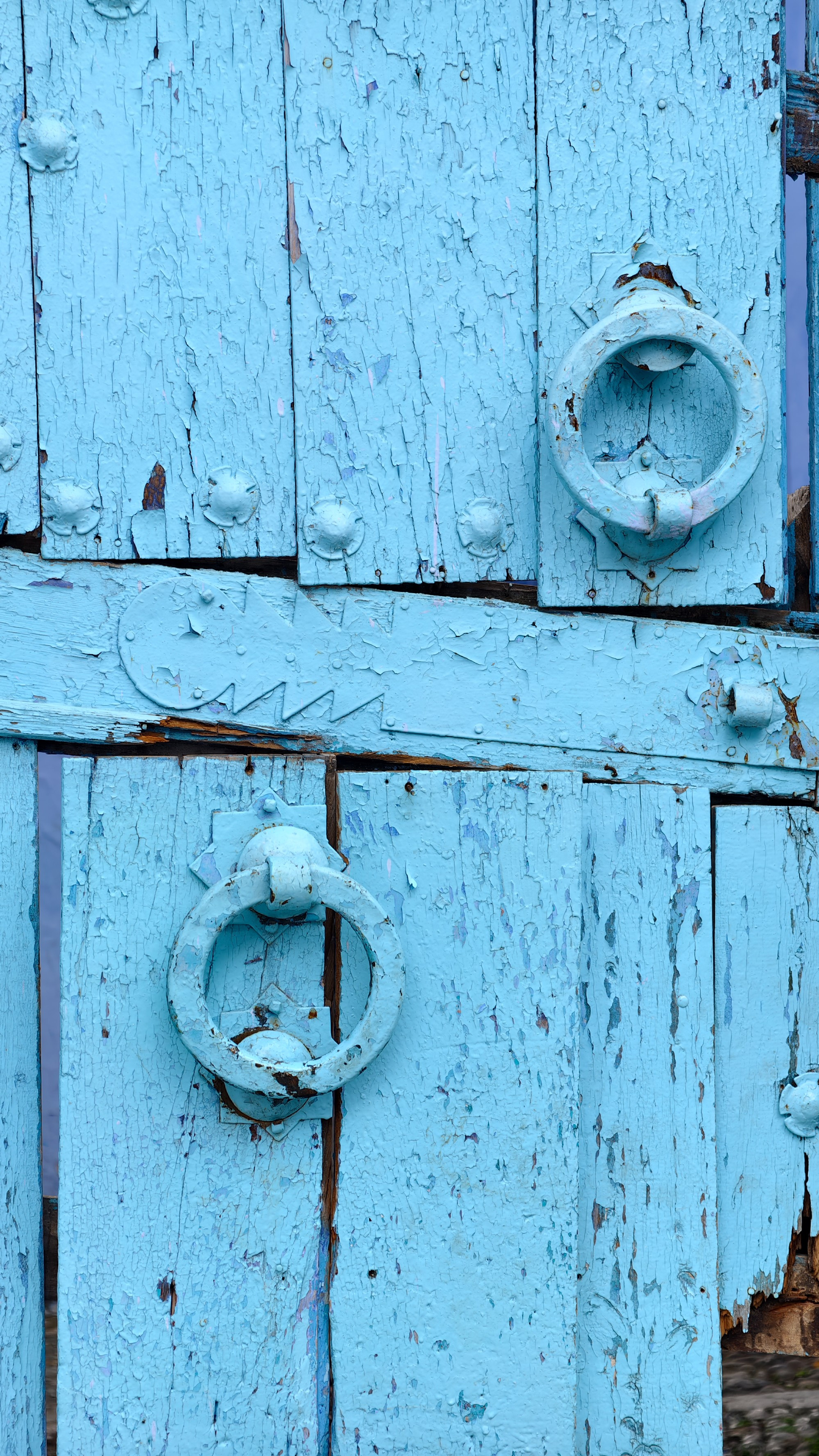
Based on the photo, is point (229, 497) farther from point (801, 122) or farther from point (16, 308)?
point (801, 122)

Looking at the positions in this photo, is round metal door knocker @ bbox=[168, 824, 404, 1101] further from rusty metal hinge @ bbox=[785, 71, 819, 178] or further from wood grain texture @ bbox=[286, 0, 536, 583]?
rusty metal hinge @ bbox=[785, 71, 819, 178]

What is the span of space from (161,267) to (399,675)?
0.40 meters

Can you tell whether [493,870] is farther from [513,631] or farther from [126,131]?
[126,131]

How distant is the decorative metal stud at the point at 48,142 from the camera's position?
88 cm

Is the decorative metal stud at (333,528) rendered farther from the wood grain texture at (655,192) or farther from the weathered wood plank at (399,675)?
the wood grain texture at (655,192)

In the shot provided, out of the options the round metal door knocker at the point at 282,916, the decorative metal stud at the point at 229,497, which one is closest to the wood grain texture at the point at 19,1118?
the round metal door knocker at the point at 282,916

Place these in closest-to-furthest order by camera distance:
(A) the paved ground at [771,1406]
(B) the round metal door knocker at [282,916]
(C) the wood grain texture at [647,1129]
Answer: (B) the round metal door knocker at [282,916] → (C) the wood grain texture at [647,1129] → (A) the paved ground at [771,1406]

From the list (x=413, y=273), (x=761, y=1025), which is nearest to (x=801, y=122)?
(x=413, y=273)

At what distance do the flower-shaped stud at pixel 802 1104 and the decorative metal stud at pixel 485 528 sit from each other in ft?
1.82

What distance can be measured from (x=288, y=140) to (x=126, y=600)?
1.36ft

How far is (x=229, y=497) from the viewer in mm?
905

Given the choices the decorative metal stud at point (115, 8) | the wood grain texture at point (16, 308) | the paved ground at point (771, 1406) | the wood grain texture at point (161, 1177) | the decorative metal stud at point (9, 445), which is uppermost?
the decorative metal stud at point (115, 8)

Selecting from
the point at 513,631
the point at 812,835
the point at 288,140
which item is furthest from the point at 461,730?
the point at 288,140

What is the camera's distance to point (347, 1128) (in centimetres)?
90
